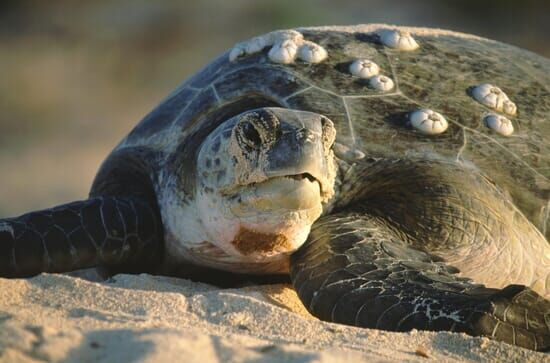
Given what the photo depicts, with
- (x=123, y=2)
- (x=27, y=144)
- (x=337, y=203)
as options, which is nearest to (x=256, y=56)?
(x=337, y=203)

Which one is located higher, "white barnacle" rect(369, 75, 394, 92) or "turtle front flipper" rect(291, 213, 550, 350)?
"white barnacle" rect(369, 75, 394, 92)

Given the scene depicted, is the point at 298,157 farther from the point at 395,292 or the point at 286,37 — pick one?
the point at 286,37

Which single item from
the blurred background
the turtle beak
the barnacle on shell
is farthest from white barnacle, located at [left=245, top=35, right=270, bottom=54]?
the blurred background

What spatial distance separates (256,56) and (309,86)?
1.25ft

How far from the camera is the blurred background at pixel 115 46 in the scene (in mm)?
10814

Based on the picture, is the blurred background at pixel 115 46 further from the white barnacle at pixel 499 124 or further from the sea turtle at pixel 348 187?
the white barnacle at pixel 499 124

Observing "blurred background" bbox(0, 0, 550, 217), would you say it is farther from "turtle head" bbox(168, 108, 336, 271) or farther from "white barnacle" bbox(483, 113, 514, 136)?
"turtle head" bbox(168, 108, 336, 271)

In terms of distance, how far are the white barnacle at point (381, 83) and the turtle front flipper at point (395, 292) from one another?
740mm

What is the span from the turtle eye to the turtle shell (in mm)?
525

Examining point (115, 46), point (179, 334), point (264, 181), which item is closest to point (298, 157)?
point (264, 181)

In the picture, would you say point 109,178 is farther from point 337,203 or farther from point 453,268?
point 453,268

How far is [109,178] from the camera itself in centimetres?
461

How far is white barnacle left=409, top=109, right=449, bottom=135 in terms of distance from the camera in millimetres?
4133

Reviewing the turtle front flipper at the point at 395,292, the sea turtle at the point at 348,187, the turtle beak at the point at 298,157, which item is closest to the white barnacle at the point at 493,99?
the sea turtle at the point at 348,187
